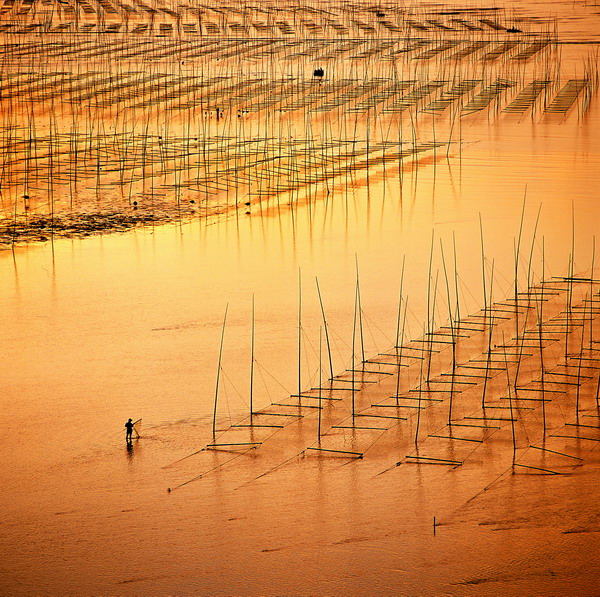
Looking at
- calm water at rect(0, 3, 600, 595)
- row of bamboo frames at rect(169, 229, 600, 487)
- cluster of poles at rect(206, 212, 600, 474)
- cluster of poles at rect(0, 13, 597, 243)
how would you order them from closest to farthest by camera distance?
1. calm water at rect(0, 3, 600, 595)
2. row of bamboo frames at rect(169, 229, 600, 487)
3. cluster of poles at rect(206, 212, 600, 474)
4. cluster of poles at rect(0, 13, 597, 243)

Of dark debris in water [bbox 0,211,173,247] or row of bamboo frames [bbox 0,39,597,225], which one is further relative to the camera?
row of bamboo frames [bbox 0,39,597,225]

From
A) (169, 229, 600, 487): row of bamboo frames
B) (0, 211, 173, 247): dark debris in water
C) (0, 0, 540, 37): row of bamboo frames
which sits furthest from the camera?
(0, 0, 540, 37): row of bamboo frames

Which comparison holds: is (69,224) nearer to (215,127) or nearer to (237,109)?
(215,127)

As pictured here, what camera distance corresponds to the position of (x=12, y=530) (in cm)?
305

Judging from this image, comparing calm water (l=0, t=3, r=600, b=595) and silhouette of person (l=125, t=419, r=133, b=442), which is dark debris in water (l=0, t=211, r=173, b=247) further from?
silhouette of person (l=125, t=419, r=133, b=442)

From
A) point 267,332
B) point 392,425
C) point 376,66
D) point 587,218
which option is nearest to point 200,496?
point 392,425

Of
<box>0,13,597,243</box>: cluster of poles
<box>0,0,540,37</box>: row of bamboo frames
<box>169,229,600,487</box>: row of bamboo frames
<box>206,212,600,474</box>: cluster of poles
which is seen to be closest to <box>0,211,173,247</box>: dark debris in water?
<box>0,13,597,243</box>: cluster of poles

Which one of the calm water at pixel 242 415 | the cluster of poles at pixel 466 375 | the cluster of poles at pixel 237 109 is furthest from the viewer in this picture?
the cluster of poles at pixel 237 109

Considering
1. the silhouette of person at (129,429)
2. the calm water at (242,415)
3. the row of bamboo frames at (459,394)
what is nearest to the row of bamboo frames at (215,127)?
the calm water at (242,415)

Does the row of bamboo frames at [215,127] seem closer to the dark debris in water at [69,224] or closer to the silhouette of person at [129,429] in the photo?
the dark debris in water at [69,224]

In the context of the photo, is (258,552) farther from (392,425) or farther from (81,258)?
(81,258)

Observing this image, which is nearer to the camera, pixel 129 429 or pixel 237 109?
pixel 129 429

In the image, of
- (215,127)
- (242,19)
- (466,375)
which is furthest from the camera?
(242,19)

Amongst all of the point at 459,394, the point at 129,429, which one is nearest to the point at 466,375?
the point at 459,394
